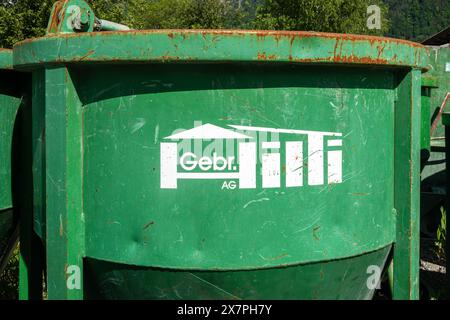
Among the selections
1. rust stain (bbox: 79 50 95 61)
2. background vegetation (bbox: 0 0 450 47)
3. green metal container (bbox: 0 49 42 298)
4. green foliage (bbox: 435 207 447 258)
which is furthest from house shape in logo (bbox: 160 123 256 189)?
background vegetation (bbox: 0 0 450 47)

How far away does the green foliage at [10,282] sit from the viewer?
453 centimetres

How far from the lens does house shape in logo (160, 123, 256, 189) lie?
2189mm

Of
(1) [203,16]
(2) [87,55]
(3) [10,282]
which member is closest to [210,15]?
(1) [203,16]

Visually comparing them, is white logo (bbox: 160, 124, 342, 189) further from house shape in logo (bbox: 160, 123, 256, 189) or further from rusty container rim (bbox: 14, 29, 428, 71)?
rusty container rim (bbox: 14, 29, 428, 71)

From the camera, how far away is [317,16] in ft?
71.8

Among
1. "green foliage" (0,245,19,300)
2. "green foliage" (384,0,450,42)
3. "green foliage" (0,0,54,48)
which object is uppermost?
"green foliage" (384,0,450,42)

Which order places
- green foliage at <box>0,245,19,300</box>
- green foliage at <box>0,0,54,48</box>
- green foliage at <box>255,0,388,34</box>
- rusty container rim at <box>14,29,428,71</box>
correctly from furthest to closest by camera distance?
green foliage at <box>255,0,388,34</box>, green foliage at <box>0,0,54,48</box>, green foliage at <box>0,245,19,300</box>, rusty container rim at <box>14,29,428,71</box>

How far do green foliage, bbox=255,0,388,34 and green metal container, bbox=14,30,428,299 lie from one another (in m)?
20.1

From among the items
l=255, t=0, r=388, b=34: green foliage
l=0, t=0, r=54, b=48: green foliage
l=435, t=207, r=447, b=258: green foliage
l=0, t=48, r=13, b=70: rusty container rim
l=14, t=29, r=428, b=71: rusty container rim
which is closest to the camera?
l=14, t=29, r=428, b=71: rusty container rim

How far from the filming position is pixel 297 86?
2260 mm

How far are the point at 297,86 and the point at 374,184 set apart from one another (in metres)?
0.56

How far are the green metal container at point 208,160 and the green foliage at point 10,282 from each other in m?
2.39

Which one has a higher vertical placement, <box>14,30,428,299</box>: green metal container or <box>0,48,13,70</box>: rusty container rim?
<box>0,48,13,70</box>: rusty container rim

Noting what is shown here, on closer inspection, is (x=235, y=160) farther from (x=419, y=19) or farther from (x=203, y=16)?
(x=419, y=19)
